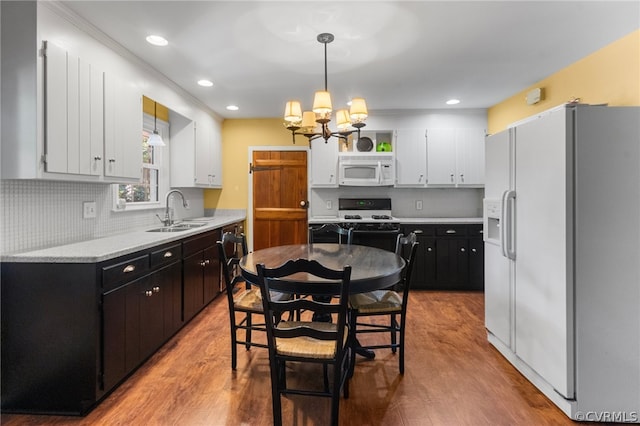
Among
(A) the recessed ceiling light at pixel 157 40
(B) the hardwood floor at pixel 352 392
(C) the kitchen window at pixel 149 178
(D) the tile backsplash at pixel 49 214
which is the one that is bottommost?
(B) the hardwood floor at pixel 352 392

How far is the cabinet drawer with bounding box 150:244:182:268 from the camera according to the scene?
8.35 feet

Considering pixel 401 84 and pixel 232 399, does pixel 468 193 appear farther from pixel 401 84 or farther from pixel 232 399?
pixel 232 399

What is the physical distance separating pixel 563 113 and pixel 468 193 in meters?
3.27

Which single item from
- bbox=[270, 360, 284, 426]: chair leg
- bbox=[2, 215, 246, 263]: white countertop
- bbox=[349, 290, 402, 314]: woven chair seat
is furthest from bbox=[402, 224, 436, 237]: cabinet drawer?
bbox=[270, 360, 284, 426]: chair leg

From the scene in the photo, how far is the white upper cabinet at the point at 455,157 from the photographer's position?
4.76m

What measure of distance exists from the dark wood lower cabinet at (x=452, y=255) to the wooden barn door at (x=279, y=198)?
169 cm

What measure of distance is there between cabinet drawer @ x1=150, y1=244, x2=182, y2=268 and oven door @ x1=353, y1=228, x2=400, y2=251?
2216 millimetres

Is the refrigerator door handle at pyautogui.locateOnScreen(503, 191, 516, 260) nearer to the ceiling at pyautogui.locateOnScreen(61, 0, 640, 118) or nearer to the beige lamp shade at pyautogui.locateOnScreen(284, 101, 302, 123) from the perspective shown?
the ceiling at pyautogui.locateOnScreen(61, 0, 640, 118)

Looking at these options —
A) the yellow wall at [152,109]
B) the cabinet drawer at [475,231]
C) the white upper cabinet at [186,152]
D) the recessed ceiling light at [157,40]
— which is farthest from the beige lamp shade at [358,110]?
the cabinet drawer at [475,231]

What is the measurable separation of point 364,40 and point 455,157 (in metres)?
2.68

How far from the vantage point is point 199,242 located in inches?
134

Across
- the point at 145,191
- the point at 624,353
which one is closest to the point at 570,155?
the point at 624,353

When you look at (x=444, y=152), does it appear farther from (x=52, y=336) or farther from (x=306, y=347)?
(x=52, y=336)

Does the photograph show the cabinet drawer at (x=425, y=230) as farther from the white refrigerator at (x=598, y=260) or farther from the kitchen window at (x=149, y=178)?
the kitchen window at (x=149, y=178)
